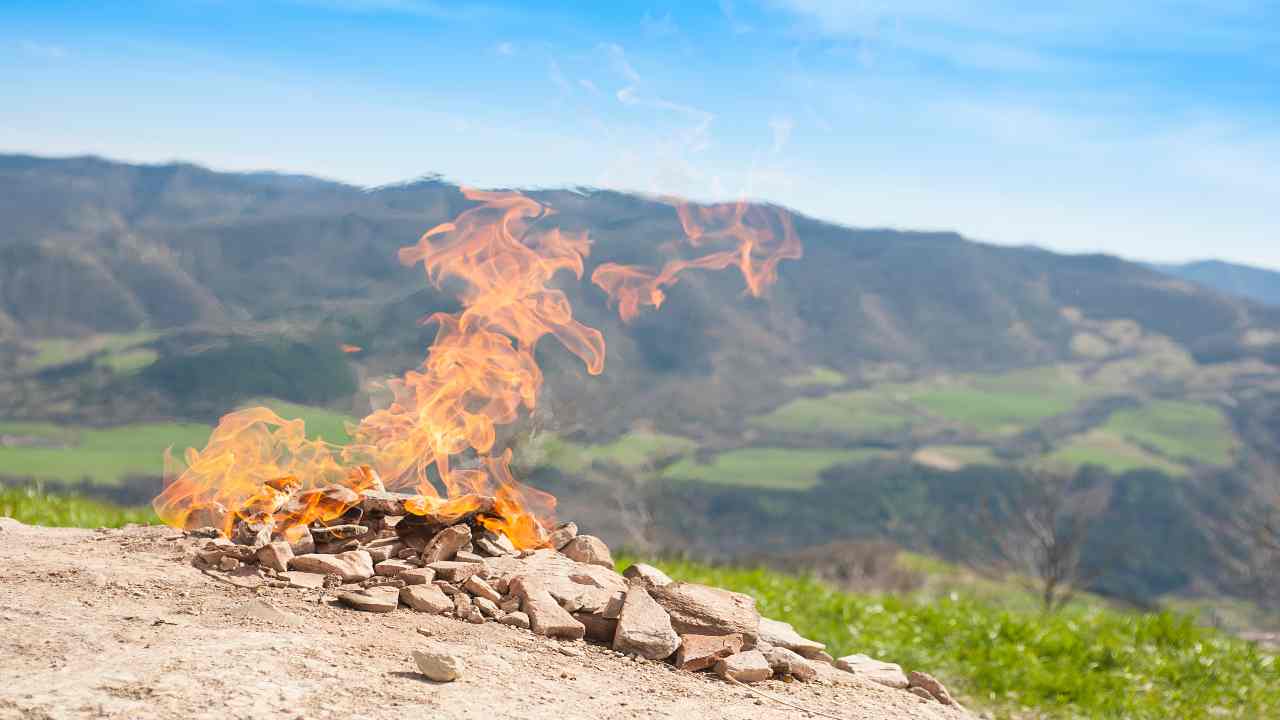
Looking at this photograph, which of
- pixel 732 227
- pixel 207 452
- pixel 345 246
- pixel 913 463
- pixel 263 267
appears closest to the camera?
pixel 207 452

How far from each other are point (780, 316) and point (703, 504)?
59.2 meters

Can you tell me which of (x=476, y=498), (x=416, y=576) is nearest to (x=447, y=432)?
(x=476, y=498)

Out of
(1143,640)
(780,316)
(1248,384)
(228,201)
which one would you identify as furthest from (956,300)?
(1143,640)

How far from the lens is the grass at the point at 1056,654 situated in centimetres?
870

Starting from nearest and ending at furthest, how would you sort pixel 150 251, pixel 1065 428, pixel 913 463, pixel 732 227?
1. pixel 732 227
2. pixel 150 251
3. pixel 913 463
4. pixel 1065 428

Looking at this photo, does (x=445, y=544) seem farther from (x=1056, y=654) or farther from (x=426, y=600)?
(x=1056, y=654)

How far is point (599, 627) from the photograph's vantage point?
6.09 meters

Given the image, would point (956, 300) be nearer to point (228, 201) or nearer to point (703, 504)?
point (703, 504)

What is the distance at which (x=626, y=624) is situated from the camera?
5914 mm

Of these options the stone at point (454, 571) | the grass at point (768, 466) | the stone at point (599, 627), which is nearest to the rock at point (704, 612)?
the stone at point (599, 627)

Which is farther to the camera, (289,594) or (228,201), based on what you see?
(228,201)

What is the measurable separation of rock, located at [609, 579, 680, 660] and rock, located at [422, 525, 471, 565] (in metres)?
1.36

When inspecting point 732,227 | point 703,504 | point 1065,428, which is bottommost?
point 703,504

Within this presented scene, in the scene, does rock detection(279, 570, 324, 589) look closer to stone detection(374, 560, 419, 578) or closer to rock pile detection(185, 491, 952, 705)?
rock pile detection(185, 491, 952, 705)
